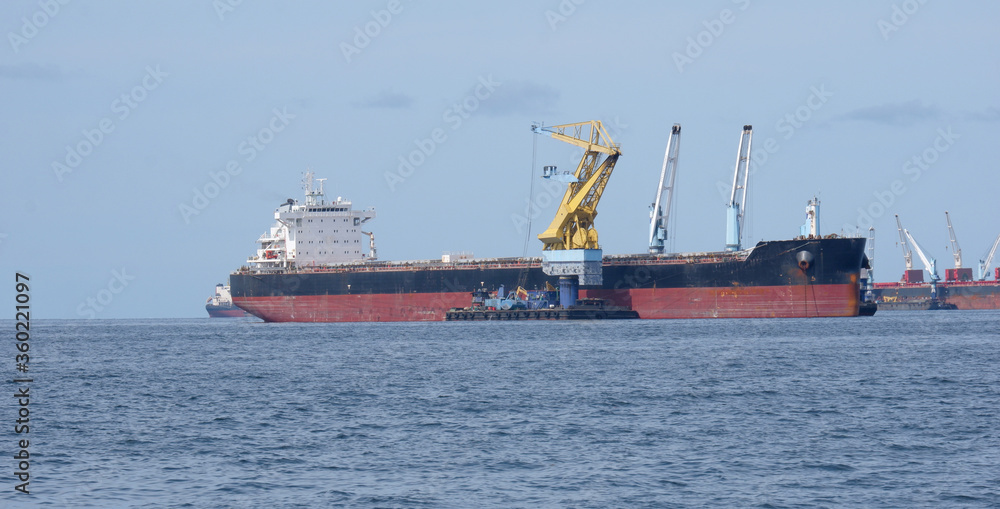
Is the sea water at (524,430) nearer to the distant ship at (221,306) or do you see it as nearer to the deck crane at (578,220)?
the deck crane at (578,220)

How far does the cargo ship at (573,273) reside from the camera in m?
55.7

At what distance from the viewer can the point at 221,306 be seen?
150 metres

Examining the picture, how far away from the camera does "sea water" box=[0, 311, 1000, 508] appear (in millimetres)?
15125

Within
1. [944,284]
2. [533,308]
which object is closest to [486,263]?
[533,308]

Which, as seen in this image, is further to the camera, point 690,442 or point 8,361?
point 8,361

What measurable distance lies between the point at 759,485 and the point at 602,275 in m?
44.5

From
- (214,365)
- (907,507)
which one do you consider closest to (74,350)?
(214,365)

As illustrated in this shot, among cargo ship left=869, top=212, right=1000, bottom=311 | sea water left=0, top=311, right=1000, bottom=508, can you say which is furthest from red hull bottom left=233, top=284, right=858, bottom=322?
cargo ship left=869, top=212, right=1000, bottom=311

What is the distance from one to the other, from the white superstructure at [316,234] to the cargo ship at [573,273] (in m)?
0.07

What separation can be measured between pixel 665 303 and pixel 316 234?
25.6 m

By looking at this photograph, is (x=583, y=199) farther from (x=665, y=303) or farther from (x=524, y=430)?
(x=524, y=430)

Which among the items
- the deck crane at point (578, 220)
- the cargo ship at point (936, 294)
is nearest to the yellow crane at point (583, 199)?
the deck crane at point (578, 220)

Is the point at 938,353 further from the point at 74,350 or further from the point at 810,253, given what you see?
the point at 74,350

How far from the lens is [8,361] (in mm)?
42531
